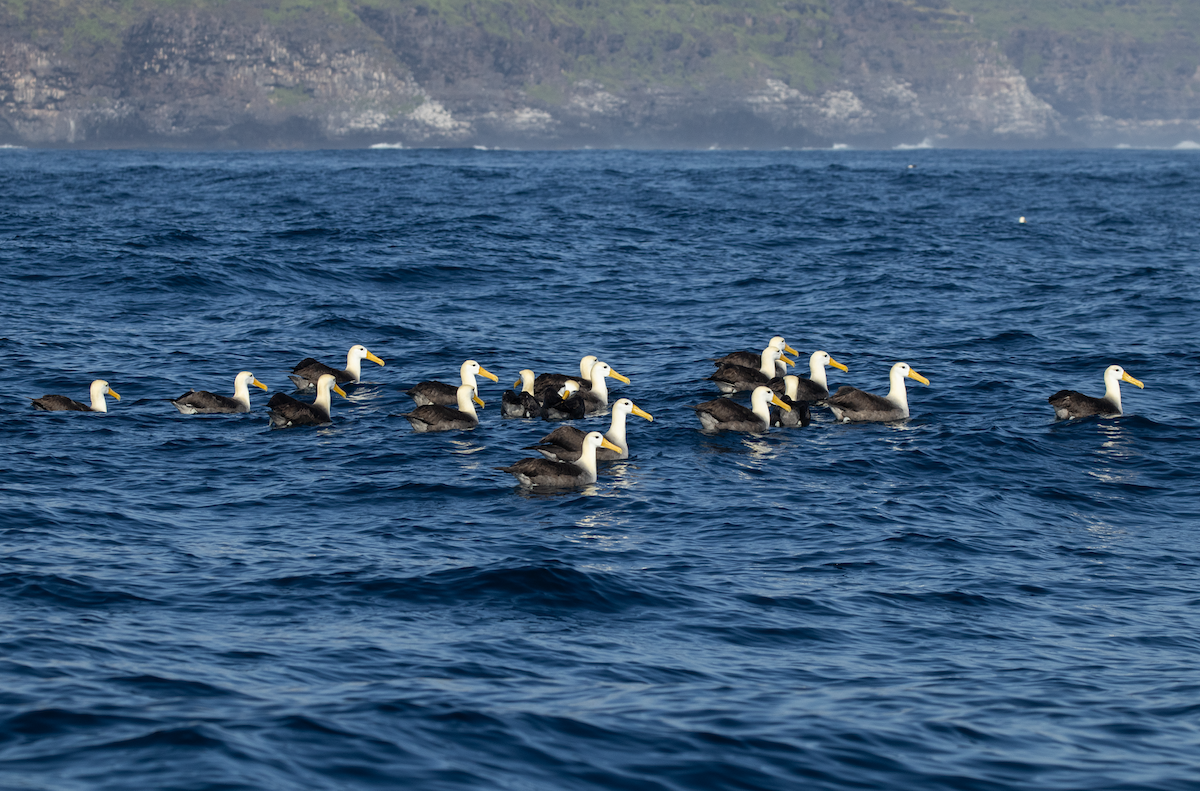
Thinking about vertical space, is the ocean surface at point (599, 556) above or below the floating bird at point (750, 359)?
below

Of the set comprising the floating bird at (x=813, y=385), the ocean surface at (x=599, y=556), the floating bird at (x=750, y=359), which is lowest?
the ocean surface at (x=599, y=556)

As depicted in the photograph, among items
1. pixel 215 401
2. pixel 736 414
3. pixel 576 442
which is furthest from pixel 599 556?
pixel 215 401

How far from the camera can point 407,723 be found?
29.6 feet

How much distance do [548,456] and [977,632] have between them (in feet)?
23.4

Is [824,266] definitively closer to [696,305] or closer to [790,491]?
[696,305]

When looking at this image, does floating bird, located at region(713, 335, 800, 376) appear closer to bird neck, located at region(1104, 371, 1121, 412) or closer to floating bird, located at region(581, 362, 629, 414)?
floating bird, located at region(581, 362, 629, 414)

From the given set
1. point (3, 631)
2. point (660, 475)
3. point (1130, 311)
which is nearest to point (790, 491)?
point (660, 475)

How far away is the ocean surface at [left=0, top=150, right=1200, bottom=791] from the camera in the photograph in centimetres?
879

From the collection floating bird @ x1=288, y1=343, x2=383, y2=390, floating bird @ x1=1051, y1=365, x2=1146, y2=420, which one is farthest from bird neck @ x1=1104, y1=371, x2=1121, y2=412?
floating bird @ x1=288, y1=343, x2=383, y2=390

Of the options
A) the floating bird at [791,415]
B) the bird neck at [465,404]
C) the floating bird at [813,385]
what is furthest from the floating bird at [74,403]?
the floating bird at [813,385]

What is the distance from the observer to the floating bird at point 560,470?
1545 centimetres

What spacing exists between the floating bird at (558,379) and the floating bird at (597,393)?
9.3 inches

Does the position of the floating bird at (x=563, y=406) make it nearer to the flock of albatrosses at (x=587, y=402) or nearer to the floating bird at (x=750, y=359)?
the flock of albatrosses at (x=587, y=402)

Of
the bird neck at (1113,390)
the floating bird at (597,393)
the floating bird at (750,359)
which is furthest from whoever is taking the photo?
the floating bird at (750,359)
